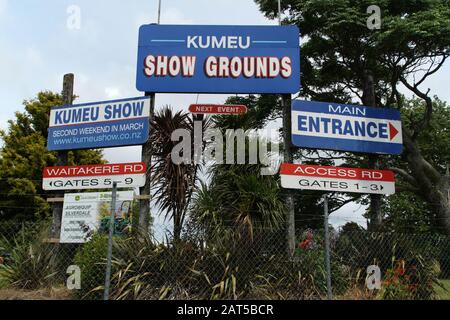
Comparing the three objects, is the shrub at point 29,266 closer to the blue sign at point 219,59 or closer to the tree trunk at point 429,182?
the blue sign at point 219,59

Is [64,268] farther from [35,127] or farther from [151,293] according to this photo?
[35,127]

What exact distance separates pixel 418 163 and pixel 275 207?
8.23m

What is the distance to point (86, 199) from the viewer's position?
9.83 m

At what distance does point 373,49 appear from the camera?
1312 centimetres

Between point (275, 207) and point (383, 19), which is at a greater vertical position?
point (383, 19)

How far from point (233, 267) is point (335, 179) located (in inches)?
143

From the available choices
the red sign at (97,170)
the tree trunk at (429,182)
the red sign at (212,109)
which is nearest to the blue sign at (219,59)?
the red sign at (212,109)

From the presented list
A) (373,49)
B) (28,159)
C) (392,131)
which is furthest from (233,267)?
(28,159)

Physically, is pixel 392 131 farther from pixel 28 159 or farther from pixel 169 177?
pixel 28 159

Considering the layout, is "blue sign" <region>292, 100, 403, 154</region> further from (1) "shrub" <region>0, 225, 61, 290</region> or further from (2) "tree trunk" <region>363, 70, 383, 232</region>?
(1) "shrub" <region>0, 225, 61, 290</region>

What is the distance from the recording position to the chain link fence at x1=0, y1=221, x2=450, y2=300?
23.5ft

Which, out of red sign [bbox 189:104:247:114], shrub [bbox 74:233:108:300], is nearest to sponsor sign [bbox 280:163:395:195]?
red sign [bbox 189:104:247:114]

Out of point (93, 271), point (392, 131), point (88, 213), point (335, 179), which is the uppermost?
point (392, 131)

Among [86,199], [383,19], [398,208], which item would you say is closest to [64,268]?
[86,199]
